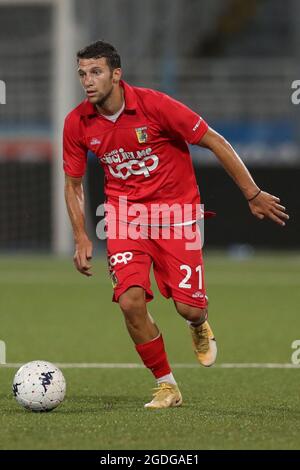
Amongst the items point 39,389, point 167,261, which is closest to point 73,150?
point 167,261

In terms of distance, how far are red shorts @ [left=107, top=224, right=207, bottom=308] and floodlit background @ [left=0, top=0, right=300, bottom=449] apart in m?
0.63

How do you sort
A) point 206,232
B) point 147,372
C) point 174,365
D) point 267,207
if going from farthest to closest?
1. point 206,232
2. point 174,365
3. point 147,372
4. point 267,207

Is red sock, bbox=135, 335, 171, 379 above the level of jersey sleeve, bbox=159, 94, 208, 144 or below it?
below

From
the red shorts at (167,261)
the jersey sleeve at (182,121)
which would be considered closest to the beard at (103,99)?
the jersey sleeve at (182,121)

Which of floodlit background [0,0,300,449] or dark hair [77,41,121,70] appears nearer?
floodlit background [0,0,300,449]

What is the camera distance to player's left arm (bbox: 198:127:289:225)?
6016 millimetres

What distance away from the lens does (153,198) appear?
21.1 ft

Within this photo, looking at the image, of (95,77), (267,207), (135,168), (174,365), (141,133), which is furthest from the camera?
(174,365)

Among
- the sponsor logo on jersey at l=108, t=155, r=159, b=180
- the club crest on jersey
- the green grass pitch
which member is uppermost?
the club crest on jersey

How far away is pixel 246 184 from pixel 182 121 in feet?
1.64

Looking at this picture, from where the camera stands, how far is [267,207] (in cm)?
603

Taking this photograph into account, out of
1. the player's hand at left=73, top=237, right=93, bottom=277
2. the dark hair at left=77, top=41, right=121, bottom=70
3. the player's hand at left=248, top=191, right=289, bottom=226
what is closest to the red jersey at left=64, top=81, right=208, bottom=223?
the dark hair at left=77, top=41, right=121, bottom=70

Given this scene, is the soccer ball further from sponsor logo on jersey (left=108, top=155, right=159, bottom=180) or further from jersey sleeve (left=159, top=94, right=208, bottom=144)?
jersey sleeve (left=159, top=94, right=208, bottom=144)

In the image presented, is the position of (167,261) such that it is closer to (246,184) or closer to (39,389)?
(246,184)
